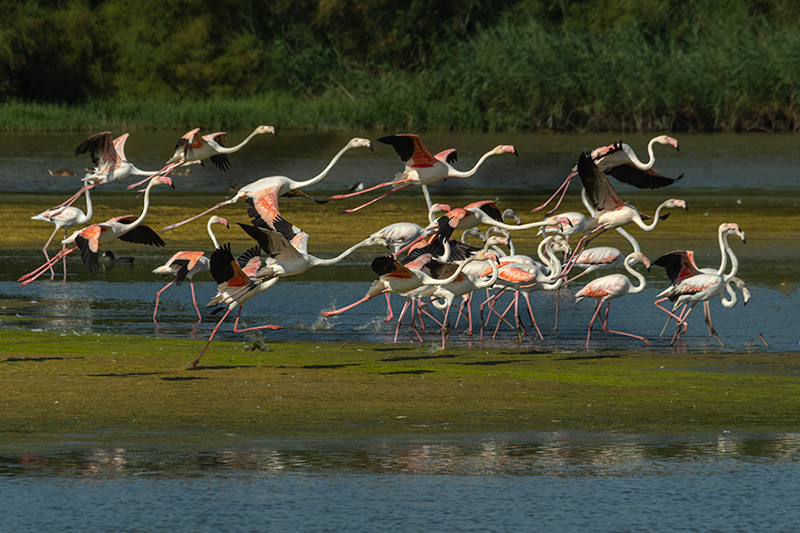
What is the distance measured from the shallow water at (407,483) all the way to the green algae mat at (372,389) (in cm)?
35

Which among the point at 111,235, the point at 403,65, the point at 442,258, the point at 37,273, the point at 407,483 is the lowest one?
→ the point at 407,483

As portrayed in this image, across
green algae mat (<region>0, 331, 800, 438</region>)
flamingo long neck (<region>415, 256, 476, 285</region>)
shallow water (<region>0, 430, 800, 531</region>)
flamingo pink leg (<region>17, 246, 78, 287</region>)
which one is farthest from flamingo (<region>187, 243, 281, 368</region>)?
flamingo pink leg (<region>17, 246, 78, 287</region>)

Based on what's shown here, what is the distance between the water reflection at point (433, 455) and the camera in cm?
584

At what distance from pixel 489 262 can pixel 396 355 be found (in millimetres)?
1566

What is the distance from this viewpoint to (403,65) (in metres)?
38.9

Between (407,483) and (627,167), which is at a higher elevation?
(627,167)

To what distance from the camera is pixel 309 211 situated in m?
20.1

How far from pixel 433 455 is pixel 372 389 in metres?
1.67

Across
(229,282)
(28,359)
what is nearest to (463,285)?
(229,282)

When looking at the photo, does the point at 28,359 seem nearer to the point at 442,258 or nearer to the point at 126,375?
the point at 126,375

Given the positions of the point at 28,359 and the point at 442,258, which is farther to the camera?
the point at 442,258

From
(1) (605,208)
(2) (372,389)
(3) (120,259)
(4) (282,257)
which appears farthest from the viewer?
(3) (120,259)

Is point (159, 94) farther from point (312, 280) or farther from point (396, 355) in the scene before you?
→ point (396, 355)

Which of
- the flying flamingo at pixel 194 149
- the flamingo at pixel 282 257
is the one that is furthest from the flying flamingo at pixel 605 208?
the flying flamingo at pixel 194 149
